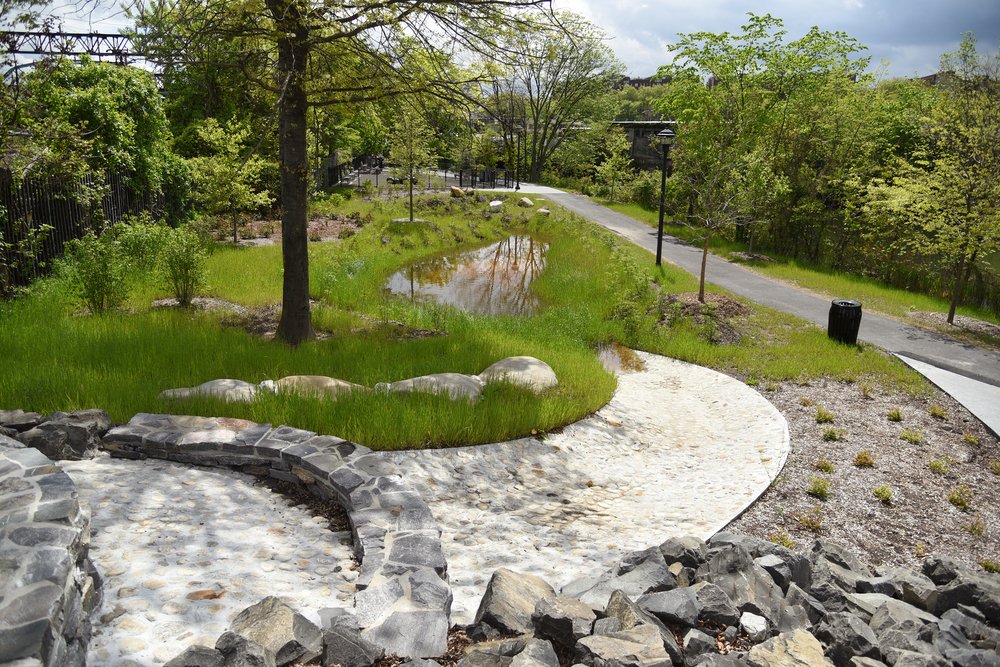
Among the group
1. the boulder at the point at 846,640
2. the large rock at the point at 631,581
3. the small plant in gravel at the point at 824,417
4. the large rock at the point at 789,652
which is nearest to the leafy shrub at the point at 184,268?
the large rock at the point at 631,581

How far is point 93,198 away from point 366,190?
66.7ft

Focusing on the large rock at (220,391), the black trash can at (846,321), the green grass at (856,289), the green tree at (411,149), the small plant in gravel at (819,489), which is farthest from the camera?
the green tree at (411,149)

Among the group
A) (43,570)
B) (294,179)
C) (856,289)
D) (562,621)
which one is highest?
(294,179)

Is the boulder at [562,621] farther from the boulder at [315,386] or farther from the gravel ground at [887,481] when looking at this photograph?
the boulder at [315,386]

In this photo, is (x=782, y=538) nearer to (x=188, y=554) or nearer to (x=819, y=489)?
(x=819, y=489)

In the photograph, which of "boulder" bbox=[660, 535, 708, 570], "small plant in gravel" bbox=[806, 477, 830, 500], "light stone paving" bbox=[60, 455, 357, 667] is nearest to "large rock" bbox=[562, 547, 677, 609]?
"boulder" bbox=[660, 535, 708, 570]

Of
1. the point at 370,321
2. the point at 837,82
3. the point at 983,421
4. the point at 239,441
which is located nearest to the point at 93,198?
the point at 370,321

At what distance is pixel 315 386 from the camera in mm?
7566

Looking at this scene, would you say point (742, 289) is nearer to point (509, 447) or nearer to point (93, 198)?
point (509, 447)

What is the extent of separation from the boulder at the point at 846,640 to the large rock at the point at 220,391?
5.50 m

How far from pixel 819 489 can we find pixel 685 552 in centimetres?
312

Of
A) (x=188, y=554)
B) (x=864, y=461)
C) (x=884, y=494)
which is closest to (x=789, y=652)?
(x=188, y=554)

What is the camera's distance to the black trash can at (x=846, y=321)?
1234 centimetres

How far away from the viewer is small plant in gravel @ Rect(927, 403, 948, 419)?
9.28 metres
